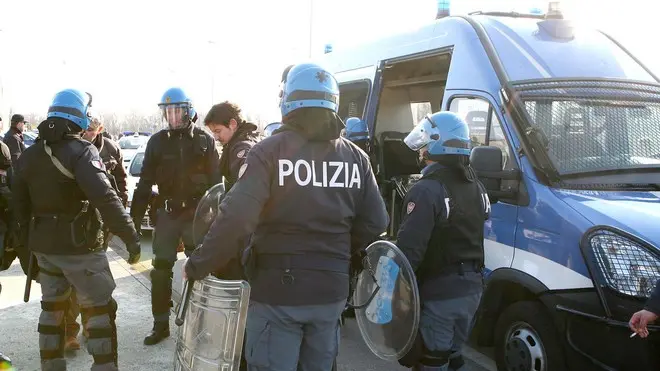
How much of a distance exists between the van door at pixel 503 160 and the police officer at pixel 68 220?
241 centimetres

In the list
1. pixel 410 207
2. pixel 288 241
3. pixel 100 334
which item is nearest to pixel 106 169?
pixel 100 334

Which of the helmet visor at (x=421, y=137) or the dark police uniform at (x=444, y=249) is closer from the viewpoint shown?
the dark police uniform at (x=444, y=249)

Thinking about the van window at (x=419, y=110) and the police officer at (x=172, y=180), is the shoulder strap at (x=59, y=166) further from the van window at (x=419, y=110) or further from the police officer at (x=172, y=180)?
the van window at (x=419, y=110)

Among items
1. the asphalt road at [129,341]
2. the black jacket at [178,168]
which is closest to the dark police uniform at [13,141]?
the asphalt road at [129,341]

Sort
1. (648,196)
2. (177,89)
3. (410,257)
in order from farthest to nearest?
(177,89)
(648,196)
(410,257)

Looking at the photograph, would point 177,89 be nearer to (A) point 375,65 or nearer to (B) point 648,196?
(A) point 375,65

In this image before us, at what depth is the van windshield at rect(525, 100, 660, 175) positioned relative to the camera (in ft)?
12.4

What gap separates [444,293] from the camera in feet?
10.3

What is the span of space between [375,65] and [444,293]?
3307 millimetres

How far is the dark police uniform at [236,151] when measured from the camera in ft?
12.9

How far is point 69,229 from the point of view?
351cm

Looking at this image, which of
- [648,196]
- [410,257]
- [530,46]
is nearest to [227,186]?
[410,257]

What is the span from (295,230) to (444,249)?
1066mm

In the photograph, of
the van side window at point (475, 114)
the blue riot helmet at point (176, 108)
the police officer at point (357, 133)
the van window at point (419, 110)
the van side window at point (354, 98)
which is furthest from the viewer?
the van window at point (419, 110)
